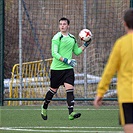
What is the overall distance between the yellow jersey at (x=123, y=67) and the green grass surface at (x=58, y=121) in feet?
10.5

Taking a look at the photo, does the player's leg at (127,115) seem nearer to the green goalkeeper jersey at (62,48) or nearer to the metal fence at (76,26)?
the green goalkeeper jersey at (62,48)

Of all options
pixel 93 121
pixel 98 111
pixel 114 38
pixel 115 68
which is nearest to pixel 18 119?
pixel 93 121

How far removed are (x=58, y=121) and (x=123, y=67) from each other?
15.7ft

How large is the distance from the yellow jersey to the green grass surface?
126 inches

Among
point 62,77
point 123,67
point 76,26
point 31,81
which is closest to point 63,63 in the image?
point 62,77

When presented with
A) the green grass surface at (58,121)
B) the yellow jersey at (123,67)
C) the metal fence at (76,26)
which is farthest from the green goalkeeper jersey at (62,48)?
the yellow jersey at (123,67)

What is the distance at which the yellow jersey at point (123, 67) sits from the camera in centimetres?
620

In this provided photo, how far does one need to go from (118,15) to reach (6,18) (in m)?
2.80

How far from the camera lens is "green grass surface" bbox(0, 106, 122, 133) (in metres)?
9.64

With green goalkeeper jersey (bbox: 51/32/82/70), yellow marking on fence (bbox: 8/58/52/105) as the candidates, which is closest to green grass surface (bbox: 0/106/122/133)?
green goalkeeper jersey (bbox: 51/32/82/70)

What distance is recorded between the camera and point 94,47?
18.0m

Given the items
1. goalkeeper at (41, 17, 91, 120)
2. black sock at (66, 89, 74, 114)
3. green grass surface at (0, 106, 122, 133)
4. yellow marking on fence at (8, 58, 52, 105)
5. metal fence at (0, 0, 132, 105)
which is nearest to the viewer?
green grass surface at (0, 106, 122, 133)

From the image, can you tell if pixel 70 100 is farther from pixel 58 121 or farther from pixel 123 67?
pixel 123 67

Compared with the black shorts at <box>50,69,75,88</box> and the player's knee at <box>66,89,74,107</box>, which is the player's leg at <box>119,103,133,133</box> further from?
the black shorts at <box>50,69,75,88</box>
